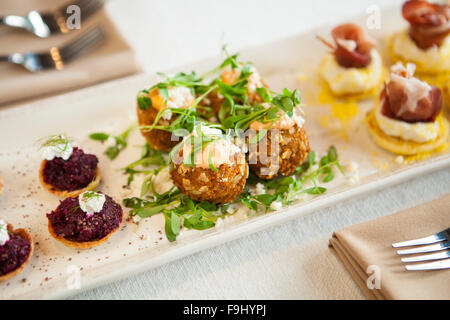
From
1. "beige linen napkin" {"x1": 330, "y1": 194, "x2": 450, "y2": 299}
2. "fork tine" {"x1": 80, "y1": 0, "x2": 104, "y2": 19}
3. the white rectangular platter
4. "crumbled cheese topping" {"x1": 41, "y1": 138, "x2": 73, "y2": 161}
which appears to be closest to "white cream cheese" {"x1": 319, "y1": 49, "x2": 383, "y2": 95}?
the white rectangular platter

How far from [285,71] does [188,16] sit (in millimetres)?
1642

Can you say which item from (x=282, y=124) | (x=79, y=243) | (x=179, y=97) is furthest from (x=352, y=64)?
(x=79, y=243)

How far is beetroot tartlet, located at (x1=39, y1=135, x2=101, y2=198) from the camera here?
2.67 metres

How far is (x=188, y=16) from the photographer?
4.84 metres

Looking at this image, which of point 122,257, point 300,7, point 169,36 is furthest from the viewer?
point 300,7

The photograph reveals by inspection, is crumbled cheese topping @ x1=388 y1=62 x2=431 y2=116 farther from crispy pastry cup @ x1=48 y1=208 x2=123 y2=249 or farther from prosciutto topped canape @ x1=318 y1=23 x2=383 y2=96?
crispy pastry cup @ x1=48 y1=208 x2=123 y2=249

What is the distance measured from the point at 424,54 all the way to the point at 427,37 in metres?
0.13

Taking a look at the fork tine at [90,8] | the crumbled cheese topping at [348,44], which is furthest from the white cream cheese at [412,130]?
the fork tine at [90,8]

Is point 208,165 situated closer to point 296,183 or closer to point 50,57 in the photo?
point 296,183

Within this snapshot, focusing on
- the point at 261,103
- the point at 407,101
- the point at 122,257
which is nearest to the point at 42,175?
the point at 122,257

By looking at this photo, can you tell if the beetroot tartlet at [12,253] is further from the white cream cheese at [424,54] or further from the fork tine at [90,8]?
the white cream cheese at [424,54]

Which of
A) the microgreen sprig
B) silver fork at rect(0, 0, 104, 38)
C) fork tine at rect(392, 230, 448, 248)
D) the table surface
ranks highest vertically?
silver fork at rect(0, 0, 104, 38)

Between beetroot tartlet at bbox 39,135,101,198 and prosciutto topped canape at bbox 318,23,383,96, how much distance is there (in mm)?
1916
